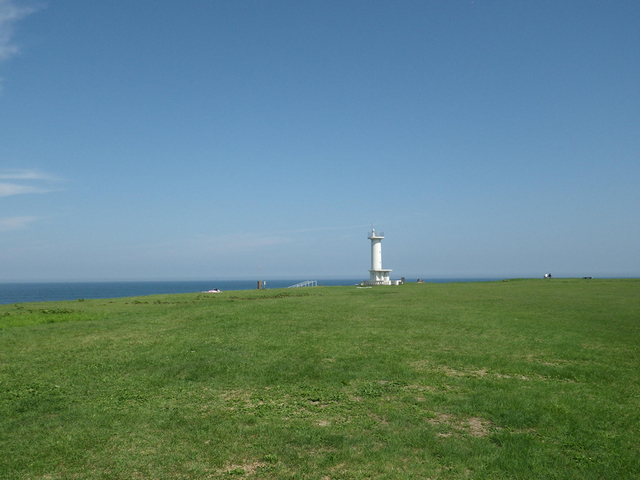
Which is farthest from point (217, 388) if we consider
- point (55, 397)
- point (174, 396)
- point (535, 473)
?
point (535, 473)

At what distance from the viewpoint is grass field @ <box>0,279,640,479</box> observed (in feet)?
21.5

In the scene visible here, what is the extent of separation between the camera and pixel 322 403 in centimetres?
926

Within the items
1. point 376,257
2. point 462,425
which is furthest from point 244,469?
point 376,257

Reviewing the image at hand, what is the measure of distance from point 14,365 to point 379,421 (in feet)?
36.2

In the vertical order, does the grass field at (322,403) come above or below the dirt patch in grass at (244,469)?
above

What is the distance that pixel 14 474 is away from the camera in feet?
20.4

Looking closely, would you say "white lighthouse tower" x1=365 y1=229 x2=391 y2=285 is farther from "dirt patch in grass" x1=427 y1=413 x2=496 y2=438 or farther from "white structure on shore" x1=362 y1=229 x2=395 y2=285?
"dirt patch in grass" x1=427 y1=413 x2=496 y2=438

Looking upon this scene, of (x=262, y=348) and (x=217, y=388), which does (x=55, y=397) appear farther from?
(x=262, y=348)

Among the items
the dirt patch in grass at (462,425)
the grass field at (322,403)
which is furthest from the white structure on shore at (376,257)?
the dirt patch in grass at (462,425)

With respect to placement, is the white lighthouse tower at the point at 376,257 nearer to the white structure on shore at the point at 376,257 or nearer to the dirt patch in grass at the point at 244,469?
the white structure on shore at the point at 376,257

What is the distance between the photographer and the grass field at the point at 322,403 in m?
6.57

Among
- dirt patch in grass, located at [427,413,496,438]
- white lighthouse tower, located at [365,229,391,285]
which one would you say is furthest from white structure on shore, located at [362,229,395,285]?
dirt patch in grass, located at [427,413,496,438]

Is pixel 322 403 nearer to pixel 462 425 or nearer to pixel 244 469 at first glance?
pixel 462 425

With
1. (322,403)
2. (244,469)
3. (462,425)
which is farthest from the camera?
(322,403)
